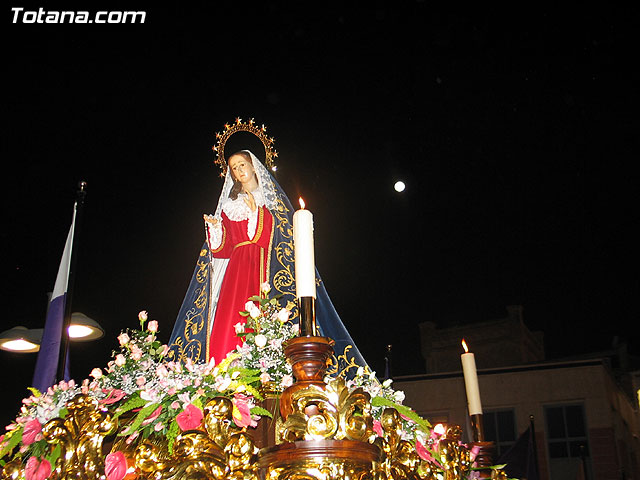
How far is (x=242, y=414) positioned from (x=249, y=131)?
3.79 m

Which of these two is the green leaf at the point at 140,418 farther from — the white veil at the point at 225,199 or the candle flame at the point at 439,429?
the white veil at the point at 225,199

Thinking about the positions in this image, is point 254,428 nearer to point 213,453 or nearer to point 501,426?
point 213,453

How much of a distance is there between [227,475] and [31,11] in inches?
256

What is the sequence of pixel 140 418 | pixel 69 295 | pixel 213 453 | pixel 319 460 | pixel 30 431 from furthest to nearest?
1. pixel 69 295
2. pixel 30 431
3. pixel 140 418
4. pixel 213 453
5. pixel 319 460

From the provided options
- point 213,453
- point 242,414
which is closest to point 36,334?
point 242,414

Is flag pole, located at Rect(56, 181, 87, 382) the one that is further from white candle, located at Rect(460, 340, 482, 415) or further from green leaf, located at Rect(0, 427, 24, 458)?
white candle, located at Rect(460, 340, 482, 415)

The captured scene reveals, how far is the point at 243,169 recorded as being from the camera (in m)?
4.83

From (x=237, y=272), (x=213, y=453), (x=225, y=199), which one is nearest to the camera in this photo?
(x=213, y=453)

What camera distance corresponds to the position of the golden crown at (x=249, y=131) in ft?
17.2

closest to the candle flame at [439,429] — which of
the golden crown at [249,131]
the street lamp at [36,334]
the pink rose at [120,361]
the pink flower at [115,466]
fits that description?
the pink flower at [115,466]

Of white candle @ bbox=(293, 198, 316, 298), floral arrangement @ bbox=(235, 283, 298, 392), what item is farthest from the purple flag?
white candle @ bbox=(293, 198, 316, 298)

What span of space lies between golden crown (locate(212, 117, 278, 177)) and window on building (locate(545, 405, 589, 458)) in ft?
44.6

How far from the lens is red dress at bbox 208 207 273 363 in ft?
13.0

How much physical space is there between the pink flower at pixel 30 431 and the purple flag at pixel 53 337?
255 centimetres
